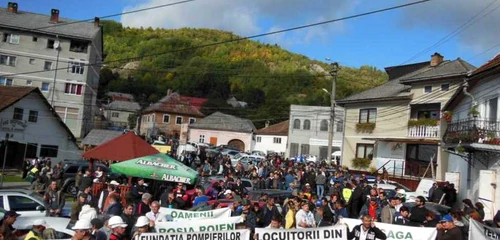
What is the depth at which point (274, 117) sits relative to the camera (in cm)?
9000

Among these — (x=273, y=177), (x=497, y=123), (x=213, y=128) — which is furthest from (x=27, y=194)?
(x=213, y=128)

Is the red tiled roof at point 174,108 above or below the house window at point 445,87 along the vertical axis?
above

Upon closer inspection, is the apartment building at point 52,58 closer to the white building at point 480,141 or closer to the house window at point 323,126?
the house window at point 323,126

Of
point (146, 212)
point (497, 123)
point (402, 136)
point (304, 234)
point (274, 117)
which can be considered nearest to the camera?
point (304, 234)

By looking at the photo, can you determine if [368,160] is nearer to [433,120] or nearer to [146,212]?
[433,120]

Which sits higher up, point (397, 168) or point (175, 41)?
point (175, 41)

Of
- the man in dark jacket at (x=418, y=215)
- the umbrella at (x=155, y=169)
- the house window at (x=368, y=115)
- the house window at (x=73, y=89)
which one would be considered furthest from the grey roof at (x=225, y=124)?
the man in dark jacket at (x=418, y=215)

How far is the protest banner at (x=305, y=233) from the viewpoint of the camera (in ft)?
33.8

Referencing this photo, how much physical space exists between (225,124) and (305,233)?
209ft

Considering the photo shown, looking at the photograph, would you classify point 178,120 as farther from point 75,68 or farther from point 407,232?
point 407,232

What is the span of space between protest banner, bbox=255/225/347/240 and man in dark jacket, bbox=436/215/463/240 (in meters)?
2.16

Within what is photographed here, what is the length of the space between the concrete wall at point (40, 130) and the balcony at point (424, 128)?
27.0 metres

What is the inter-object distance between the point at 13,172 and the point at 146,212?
29389 millimetres

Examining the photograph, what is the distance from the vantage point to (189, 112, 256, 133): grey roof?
72.9 m
